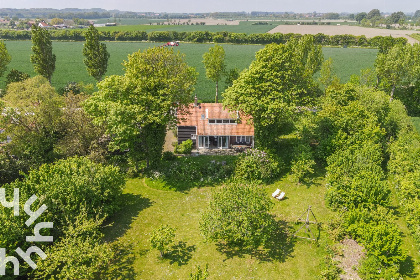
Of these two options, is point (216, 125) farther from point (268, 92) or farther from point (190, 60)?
point (190, 60)

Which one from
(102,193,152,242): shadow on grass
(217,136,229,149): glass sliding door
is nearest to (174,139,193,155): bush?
(217,136,229,149): glass sliding door

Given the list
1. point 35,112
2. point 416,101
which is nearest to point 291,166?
point 35,112

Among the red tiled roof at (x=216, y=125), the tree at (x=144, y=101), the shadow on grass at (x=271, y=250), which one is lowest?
the shadow on grass at (x=271, y=250)

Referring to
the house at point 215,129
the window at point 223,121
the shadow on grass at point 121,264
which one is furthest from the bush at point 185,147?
the shadow on grass at point 121,264

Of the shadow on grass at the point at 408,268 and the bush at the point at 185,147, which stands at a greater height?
the bush at the point at 185,147

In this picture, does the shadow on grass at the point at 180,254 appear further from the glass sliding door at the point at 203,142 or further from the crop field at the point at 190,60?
the crop field at the point at 190,60

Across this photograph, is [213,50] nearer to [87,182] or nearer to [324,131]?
[324,131]
